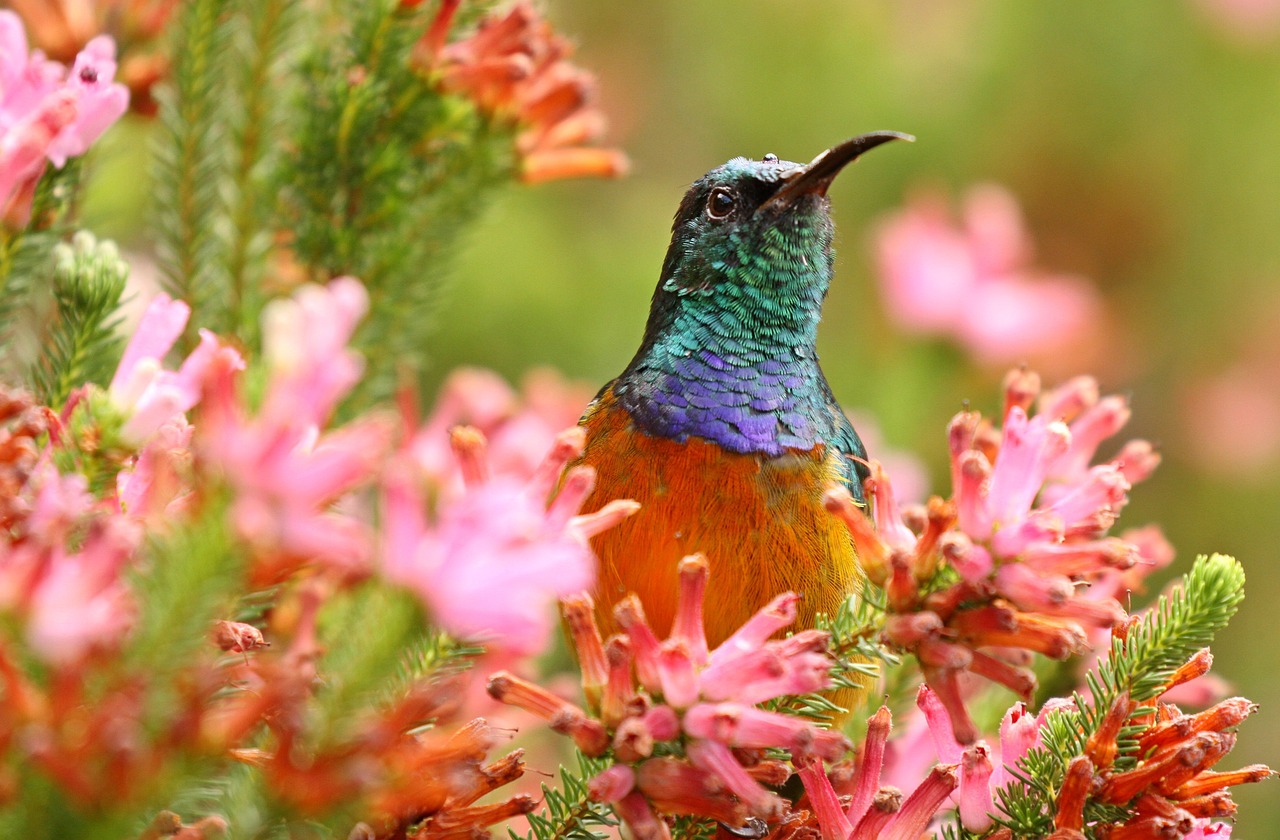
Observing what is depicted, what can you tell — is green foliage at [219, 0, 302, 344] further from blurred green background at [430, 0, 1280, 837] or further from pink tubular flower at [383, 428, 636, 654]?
blurred green background at [430, 0, 1280, 837]

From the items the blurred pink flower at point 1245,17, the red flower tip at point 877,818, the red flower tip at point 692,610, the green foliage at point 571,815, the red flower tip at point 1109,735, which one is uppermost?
the blurred pink flower at point 1245,17

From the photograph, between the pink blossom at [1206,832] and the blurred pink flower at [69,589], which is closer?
the blurred pink flower at [69,589]

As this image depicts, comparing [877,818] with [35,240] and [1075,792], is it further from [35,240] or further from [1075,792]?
[35,240]

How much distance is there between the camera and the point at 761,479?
2.32 meters

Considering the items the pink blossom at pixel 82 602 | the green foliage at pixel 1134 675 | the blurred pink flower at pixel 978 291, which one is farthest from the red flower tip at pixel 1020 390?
the blurred pink flower at pixel 978 291

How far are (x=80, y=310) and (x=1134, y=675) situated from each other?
137 cm

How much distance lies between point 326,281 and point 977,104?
3.83m

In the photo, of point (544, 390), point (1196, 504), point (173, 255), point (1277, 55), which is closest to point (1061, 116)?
point (1277, 55)

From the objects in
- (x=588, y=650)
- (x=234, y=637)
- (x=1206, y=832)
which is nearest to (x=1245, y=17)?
(x=1206, y=832)

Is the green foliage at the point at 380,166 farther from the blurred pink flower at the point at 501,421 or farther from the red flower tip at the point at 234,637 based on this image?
the red flower tip at the point at 234,637

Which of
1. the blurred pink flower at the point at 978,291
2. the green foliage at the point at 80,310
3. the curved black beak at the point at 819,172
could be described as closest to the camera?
the green foliage at the point at 80,310

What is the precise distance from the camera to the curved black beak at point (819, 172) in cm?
228

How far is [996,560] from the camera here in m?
1.42

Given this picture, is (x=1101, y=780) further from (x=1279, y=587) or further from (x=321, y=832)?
(x=1279, y=587)
